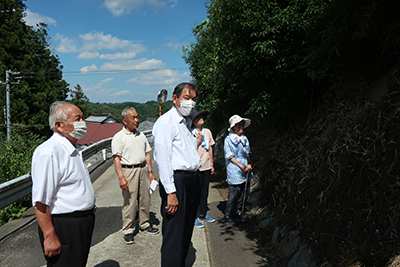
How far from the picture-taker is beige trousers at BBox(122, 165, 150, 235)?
450 centimetres

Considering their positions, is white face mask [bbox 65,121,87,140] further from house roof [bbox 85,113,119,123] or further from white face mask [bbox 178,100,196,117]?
house roof [bbox 85,113,119,123]

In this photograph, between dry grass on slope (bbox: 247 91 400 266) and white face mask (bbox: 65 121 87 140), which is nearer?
white face mask (bbox: 65 121 87 140)

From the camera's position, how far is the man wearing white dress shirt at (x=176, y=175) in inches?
114

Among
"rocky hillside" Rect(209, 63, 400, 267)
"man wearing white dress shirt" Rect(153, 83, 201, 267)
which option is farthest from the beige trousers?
"rocky hillside" Rect(209, 63, 400, 267)

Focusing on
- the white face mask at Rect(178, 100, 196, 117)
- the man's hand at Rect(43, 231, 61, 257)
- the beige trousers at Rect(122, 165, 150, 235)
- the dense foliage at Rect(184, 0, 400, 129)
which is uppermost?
the dense foliage at Rect(184, 0, 400, 129)

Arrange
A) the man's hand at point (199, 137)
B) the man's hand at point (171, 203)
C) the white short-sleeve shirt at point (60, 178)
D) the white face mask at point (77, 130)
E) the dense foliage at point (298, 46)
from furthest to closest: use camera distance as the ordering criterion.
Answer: the man's hand at point (199, 137), the dense foliage at point (298, 46), the man's hand at point (171, 203), the white face mask at point (77, 130), the white short-sleeve shirt at point (60, 178)

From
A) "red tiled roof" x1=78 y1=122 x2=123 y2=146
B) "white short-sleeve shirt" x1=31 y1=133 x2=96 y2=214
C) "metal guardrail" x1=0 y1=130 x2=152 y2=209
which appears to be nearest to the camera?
"white short-sleeve shirt" x1=31 y1=133 x2=96 y2=214

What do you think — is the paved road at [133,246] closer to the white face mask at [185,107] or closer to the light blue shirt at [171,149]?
the light blue shirt at [171,149]

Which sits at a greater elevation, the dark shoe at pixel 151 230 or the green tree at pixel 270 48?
the green tree at pixel 270 48

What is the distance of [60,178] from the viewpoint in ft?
7.70

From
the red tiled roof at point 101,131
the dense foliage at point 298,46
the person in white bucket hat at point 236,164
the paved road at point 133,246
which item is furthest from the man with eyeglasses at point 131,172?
the red tiled roof at point 101,131

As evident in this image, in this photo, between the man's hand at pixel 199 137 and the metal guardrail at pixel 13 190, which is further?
the man's hand at pixel 199 137

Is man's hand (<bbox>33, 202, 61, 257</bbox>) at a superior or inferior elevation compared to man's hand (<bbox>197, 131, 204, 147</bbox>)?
inferior

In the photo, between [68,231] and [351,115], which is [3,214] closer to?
[68,231]
